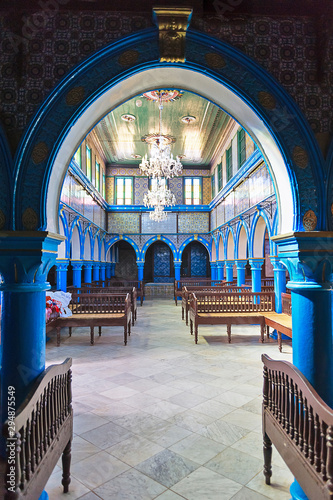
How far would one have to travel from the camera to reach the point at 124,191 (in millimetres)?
21906

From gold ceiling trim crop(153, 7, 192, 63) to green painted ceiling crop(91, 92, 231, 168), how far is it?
9.68 meters

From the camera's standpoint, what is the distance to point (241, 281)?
1461cm

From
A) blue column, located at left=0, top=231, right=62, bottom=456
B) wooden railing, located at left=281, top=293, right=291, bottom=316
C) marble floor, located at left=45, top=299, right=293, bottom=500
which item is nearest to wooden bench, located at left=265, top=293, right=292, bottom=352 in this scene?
wooden railing, located at left=281, top=293, right=291, bottom=316

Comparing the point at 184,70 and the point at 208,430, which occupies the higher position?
the point at 184,70

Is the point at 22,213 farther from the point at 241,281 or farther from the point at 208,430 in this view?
the point at 241,281

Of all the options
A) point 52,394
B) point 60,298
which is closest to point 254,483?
point 52,394

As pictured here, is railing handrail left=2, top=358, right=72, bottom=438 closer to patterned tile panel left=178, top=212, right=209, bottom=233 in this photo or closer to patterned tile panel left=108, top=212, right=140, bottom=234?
patterned tile panel left=108, top=212, right=140, bottom=234

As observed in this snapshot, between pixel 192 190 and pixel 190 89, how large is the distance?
18.3 meters

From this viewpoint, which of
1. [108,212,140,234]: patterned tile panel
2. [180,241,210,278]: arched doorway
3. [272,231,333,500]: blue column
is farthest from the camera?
[180,241,210,278]: arched doorway

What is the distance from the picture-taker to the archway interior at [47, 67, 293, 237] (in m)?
3.50

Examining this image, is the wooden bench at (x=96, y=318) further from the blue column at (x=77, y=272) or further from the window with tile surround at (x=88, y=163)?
the window with tile surround at (x=88, y=163)

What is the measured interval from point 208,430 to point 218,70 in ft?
12.6

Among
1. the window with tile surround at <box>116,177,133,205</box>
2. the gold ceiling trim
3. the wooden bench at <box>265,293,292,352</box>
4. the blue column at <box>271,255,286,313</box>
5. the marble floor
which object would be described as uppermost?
the window with tile surround at <box>116,177,133,205</box>

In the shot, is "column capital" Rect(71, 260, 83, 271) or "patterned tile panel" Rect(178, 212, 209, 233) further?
"patterned tile panel" Rect(178, 212, 209, 233)
